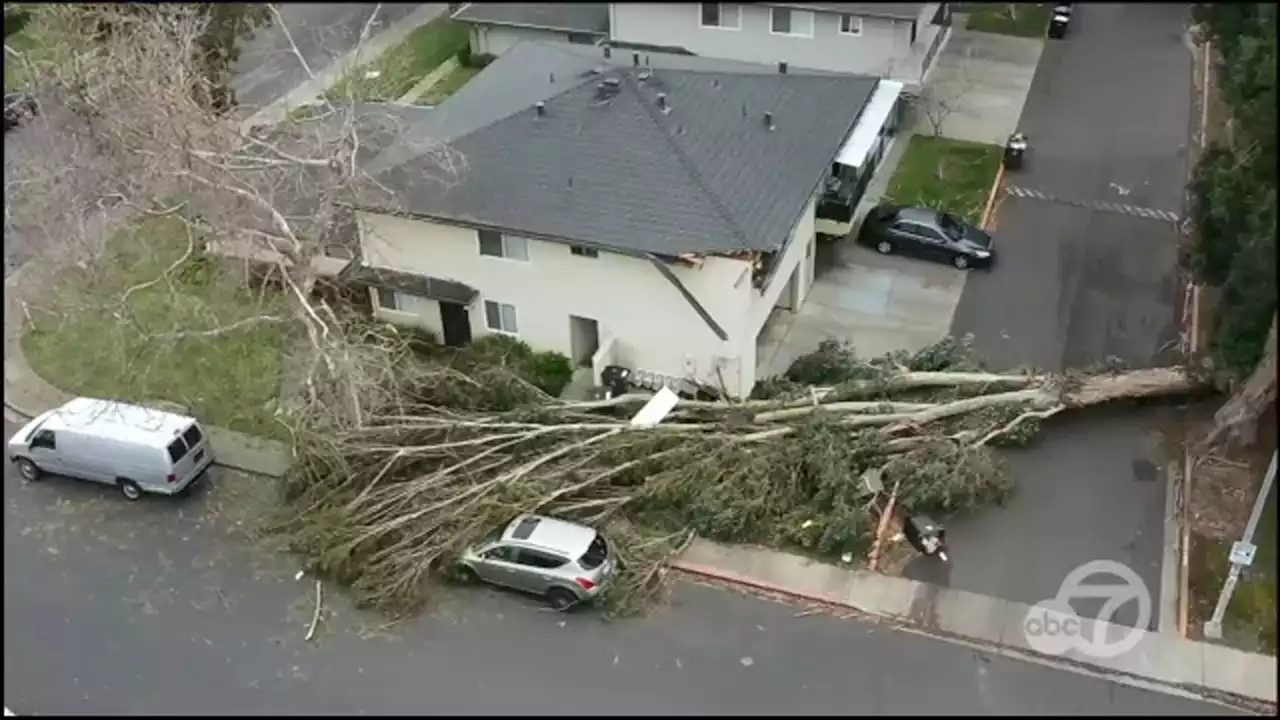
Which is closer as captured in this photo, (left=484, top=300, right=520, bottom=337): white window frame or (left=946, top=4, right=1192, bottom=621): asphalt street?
(left=946, top=4, right=1192, bottom=621): asphalt street

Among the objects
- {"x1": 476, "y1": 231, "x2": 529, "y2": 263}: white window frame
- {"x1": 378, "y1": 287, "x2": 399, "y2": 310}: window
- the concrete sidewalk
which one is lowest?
the concrete sidewalk

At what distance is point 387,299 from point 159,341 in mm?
4269

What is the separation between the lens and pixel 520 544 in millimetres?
18938

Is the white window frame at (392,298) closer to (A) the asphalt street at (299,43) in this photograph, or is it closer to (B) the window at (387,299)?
(B) the window at (387,299)

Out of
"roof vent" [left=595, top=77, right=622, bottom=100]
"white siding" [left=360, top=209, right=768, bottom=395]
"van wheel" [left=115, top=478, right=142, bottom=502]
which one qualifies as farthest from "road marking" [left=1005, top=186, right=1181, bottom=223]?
"van wheel" [left=115, top=478, right=142, bottom=502]

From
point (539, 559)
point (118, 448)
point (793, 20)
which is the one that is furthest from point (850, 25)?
point (118, 448)

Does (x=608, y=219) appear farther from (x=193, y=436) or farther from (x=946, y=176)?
(x=946, y=176)

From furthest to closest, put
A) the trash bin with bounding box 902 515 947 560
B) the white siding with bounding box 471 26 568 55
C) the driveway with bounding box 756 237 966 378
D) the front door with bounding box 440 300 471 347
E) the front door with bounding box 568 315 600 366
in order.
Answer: the white siding with bounding box 471 26 568 55, the driveway with bounding box 756 237 966 378, the front door with bounding box 440 300 471 347, the front door with bounding box 568 315 600 366, the trash bin with bounding box 902 515 947 560

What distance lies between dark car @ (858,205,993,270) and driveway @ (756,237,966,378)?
0.24m

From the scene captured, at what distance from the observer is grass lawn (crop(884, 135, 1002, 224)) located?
2959 cm

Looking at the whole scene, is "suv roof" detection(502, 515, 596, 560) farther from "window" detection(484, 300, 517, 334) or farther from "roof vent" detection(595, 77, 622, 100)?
"roof vent" detection(595, 77, 622, 100)

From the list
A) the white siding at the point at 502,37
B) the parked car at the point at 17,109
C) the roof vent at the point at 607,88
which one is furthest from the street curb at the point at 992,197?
the parked car at the point at 17,109

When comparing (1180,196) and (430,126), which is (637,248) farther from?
(1180,196)

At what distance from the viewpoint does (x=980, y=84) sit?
35.8m
